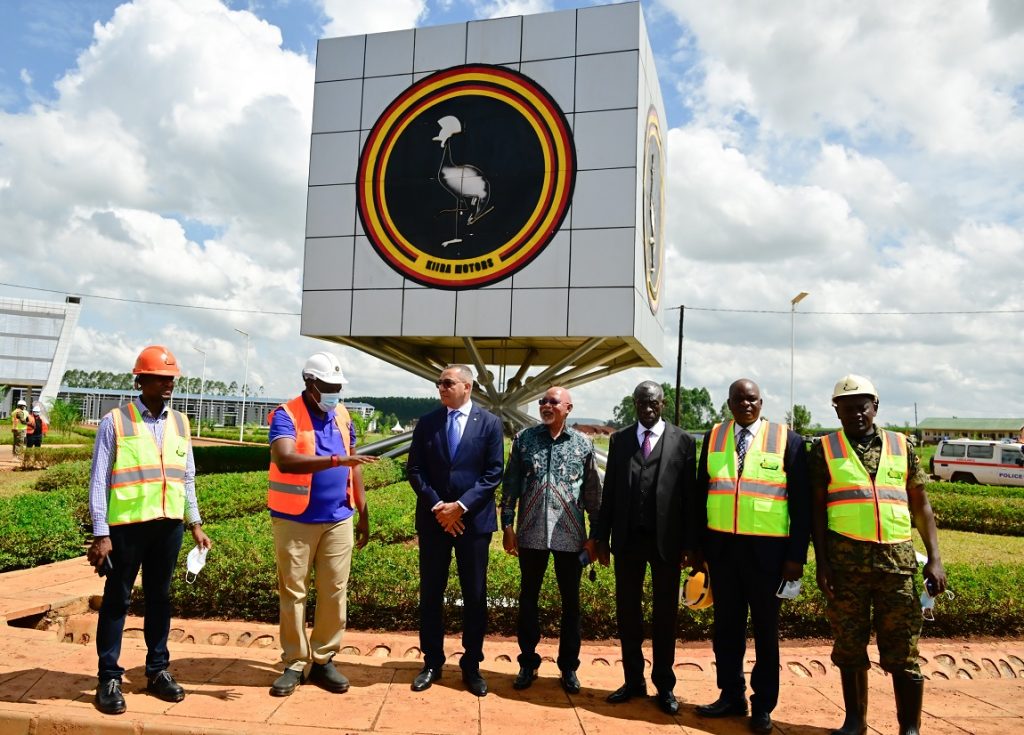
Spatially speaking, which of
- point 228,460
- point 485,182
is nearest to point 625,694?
point 485,182

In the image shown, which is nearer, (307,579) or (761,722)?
(761,722)

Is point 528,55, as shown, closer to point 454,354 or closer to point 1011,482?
point 454,354

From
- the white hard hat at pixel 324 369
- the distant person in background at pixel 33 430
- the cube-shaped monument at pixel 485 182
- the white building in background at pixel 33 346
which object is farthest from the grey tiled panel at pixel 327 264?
the white building in background at pixel 33 346

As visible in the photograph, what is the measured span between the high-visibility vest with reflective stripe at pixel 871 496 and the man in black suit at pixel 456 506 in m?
1.95

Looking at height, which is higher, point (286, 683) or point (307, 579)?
point (307, 579)

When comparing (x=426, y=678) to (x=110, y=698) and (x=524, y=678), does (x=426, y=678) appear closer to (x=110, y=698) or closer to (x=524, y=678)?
(x=524, y=678)

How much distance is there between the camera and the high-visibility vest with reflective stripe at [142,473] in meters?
4.06

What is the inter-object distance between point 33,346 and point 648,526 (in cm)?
6843

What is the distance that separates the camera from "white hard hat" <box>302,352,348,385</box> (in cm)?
442

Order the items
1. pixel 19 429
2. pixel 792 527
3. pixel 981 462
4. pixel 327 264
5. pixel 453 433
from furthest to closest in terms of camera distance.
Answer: pixel 981 462
pixel 19 429
pixel 327 264
pixel 453 433
pixel 792 527

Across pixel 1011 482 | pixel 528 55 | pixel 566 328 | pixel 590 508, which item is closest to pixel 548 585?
pixel 590 508

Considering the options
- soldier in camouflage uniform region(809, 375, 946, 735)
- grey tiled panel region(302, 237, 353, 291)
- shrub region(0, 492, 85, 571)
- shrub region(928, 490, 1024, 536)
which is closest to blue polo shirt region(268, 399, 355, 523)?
soldier in camouflage uniform region(809, 375, 946, 735)

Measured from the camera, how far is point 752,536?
4.07 m

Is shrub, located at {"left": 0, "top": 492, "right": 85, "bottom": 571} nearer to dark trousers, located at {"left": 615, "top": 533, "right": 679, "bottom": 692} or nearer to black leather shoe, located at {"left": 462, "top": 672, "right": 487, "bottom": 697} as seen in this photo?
black leather shoe, located at {"left": 462, "top": 672, "right": 487, "bottom": 697}
